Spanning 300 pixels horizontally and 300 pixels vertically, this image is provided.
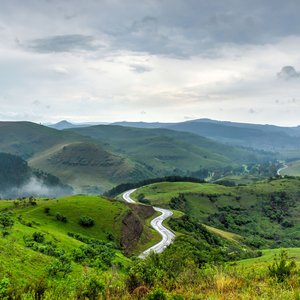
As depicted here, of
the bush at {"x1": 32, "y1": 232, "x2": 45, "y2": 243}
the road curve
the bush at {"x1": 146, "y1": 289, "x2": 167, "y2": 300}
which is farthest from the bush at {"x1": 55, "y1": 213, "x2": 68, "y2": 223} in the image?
the bush at {"x1": 146, "y1": 289, "x2": 167, "y2": 300}

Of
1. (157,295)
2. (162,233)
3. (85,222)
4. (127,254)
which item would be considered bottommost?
(162,233)

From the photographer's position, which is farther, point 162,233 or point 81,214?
point 162,233

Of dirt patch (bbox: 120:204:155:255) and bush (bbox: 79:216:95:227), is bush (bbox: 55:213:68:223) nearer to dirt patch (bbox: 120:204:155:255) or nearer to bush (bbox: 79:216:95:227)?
bush (bbox: 79:216:95:227)

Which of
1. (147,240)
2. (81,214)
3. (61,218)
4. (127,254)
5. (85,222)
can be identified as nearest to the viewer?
(127,254)

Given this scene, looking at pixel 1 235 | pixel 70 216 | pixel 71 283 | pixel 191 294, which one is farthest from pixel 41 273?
pixel 70 216

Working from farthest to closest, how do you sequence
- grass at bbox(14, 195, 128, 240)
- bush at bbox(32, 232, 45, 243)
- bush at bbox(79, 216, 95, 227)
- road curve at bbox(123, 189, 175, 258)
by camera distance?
road curve at bbox(123, 189, 175, 258), bush at bbox(79, 216, 95, 227), grass at bbox(14, 195, 128, 240), bush at bbox(32, 232, 45, 243)

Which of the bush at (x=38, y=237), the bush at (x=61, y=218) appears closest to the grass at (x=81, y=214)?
the bush at (x=61, y=218)

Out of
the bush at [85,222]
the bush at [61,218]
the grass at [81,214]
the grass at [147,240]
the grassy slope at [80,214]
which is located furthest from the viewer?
the grass at [147,240]

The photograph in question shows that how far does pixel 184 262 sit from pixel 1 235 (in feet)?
77.0

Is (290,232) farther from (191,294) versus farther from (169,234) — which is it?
(191,294)

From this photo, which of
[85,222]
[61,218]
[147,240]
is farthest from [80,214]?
[147,240]

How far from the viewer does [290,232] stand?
18075 centimetres

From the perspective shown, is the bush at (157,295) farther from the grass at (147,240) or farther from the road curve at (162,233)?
the grass at (147,240)

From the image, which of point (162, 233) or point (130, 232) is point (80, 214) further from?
point (162, 233)
